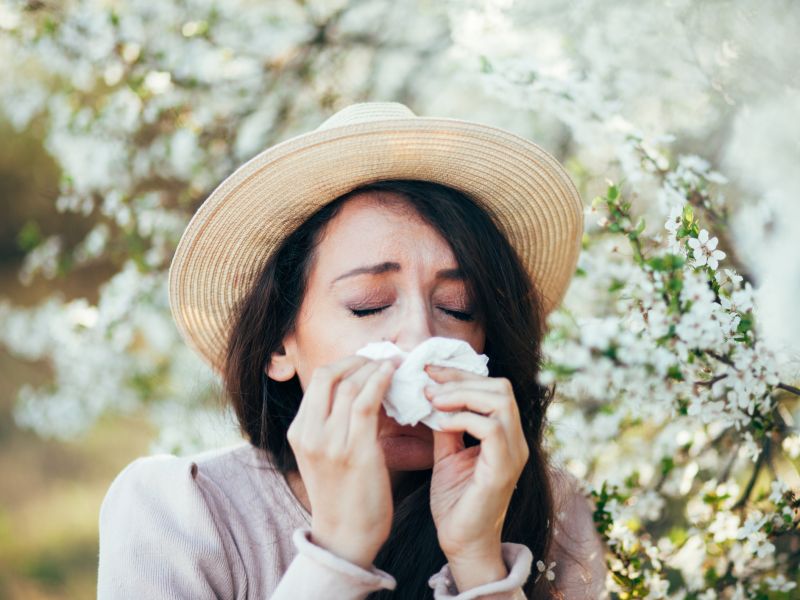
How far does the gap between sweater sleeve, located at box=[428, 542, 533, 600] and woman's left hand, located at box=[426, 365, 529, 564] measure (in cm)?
5

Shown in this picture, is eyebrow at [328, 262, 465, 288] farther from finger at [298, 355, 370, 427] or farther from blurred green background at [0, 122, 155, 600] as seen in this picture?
blurred green background at [0, 122, 155, 600]

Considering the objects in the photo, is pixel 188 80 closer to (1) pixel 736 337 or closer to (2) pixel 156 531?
(2) pixel 156 531

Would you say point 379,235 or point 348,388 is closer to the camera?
point 348,388

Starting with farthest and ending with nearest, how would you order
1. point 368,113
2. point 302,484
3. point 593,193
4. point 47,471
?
point 47,471, point 593,193, point 302,484, point 368,113

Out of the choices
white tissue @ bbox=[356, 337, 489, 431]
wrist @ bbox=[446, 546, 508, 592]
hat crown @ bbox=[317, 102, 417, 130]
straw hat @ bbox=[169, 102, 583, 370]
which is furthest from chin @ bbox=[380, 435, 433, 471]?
hat crown @ bbox=[317, 102, 417, 130]

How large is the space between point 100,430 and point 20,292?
1.85m

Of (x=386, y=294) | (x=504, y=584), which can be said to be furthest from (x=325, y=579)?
(x=386, y=294)

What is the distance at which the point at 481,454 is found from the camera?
5.03 feet

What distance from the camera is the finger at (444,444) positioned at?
1666 mm

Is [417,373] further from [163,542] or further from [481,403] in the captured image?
[163,542]

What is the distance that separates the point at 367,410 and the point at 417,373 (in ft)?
0.47

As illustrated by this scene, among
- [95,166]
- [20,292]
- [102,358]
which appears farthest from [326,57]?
[20,292]

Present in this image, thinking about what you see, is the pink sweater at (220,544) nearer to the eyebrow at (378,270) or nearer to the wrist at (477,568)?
the wrist at (477,568)

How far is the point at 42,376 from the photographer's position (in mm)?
6070
